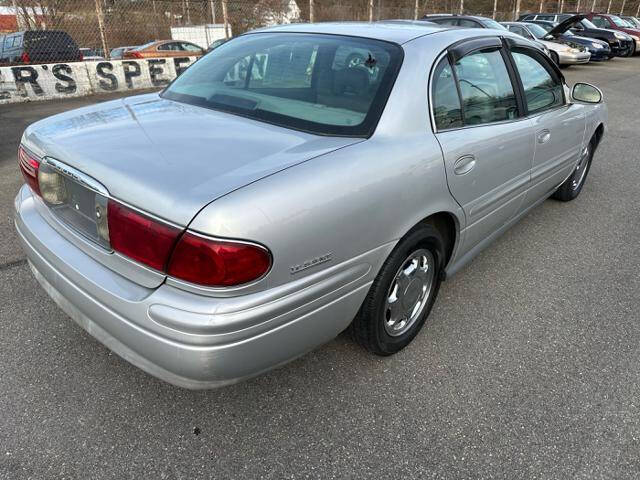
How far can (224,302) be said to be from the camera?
1.59 metres

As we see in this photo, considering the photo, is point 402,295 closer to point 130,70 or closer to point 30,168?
point 30,168

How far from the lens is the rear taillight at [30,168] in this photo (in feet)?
7.09

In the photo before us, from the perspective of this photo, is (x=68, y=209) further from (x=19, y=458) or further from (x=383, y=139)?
(x=383, y=139)

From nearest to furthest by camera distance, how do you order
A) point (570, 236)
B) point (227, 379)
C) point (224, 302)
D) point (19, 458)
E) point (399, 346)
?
point (224, 302) < point (227, 379) < point (19, 458) < point (399, 346) < point (570, 236)

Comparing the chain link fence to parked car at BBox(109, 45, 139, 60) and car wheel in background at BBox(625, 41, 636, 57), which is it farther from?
car wheel in background at BBox(625, 41, 636, 57)

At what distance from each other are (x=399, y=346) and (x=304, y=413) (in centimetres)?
64

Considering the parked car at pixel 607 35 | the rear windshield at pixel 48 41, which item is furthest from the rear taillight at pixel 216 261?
the parked car at pixel 607 35

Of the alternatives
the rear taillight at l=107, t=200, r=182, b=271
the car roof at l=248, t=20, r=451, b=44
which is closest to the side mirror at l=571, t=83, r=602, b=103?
the car roof at l=248, t=20, r=451, b=44

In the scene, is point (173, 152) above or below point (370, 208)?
above

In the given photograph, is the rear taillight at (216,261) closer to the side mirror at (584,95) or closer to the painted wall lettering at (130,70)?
the side mirror at (584,95)

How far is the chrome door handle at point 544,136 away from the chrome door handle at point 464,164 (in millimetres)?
972

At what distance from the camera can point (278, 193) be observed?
5.31 feet

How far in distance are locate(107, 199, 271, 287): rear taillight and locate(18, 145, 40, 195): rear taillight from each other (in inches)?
30.6

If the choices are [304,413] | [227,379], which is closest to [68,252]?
[227,379]
